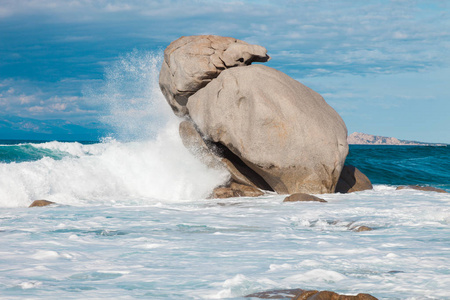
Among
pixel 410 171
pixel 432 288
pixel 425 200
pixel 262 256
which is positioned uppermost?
pixel 432 288

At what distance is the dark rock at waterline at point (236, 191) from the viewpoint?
1170cm

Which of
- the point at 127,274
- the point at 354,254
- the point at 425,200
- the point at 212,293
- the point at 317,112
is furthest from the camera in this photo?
the point at 317,112

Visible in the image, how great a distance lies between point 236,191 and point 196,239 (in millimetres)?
5745

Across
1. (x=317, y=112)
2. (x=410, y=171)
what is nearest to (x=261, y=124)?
(x=317, y=112)

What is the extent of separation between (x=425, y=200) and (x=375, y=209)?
6.40ft

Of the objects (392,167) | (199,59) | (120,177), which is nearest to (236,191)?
(199,59)

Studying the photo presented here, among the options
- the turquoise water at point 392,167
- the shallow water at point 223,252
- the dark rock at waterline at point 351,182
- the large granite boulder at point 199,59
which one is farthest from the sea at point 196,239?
the turquoise water at point 392,167

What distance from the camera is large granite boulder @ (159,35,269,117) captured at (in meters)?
12.2

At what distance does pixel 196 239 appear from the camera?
20.7 feet

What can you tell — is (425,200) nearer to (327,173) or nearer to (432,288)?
(327,173)

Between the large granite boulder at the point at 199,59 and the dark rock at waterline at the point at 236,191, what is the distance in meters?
2.60

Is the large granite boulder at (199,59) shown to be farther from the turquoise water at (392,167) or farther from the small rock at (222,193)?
the turquoise water at (392,167)

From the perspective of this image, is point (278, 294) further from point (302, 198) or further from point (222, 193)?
point (222, 193)

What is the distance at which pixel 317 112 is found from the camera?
463 inches
